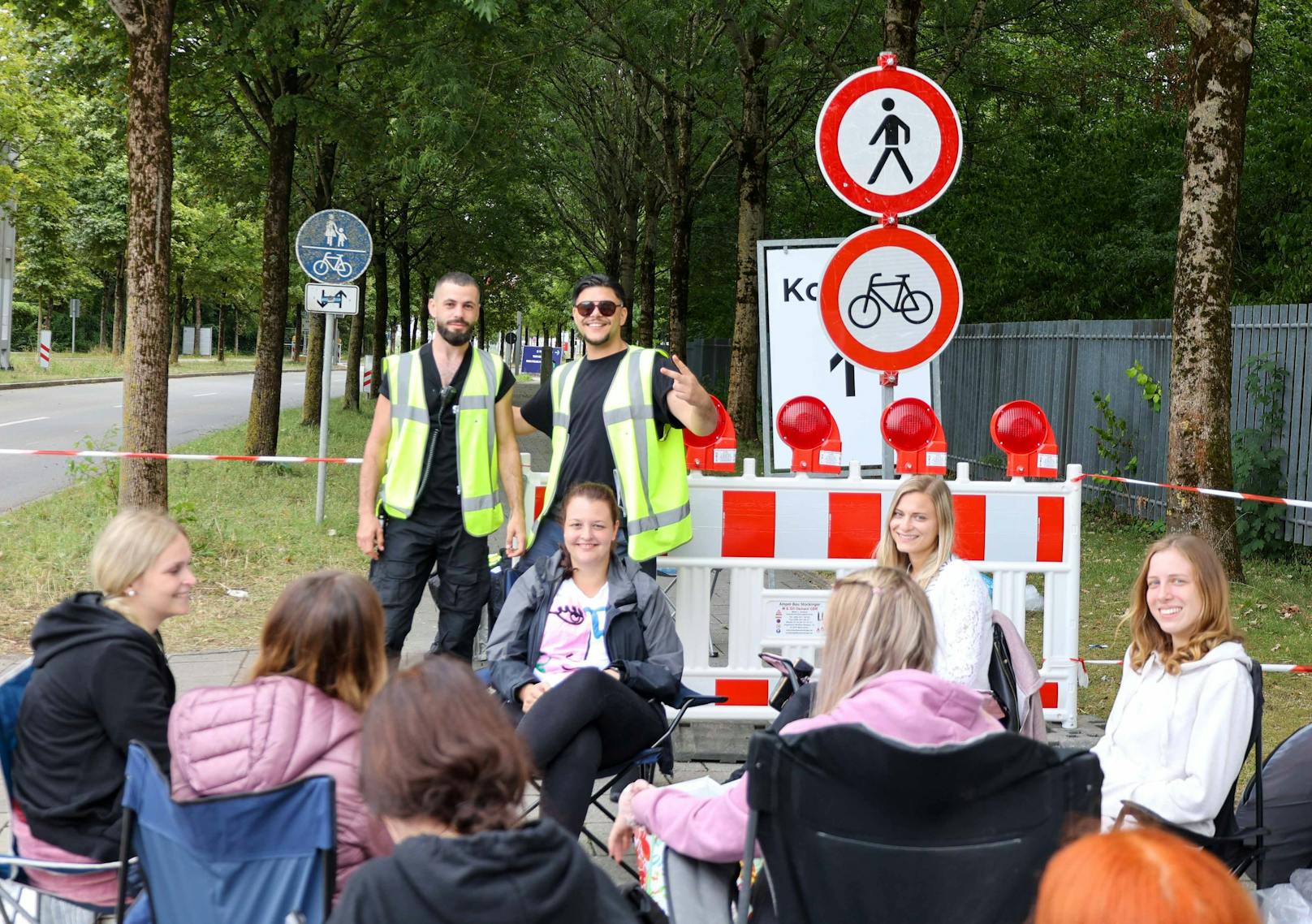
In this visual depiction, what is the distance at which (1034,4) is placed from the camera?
20469 millimetres

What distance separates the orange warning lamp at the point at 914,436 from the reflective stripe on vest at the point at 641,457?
107 centimetres

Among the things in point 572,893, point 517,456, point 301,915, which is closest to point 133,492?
point 517,456

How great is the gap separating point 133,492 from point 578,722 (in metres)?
6.19

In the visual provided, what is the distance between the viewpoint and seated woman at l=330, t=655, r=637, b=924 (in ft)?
7.48

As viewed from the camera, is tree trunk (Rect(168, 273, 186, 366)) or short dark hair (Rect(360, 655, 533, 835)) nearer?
short dark hair (Rect(360, 655, 533, 835))

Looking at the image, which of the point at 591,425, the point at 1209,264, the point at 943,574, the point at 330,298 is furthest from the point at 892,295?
the point at 330,298

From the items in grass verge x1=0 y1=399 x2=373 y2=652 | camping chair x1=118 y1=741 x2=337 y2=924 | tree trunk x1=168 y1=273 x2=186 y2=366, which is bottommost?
grass verge x1=0 y1=399 x2=373 y2=652

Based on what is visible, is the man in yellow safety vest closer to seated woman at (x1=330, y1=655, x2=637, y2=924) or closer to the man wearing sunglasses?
the man wearing sunglasses

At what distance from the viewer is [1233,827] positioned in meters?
3.90

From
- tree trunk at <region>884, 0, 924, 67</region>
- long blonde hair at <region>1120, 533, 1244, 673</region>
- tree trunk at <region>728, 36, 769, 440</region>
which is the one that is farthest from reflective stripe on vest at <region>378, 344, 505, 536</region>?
tree trunk at <region>728, 36, 769, 440</region>

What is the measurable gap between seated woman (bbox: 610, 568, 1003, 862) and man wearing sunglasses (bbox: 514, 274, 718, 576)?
2515mm

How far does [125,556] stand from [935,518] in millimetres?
2748

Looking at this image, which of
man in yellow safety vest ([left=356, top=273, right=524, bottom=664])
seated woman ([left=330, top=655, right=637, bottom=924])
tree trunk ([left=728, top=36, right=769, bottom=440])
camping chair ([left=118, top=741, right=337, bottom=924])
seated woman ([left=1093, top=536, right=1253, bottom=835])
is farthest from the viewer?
tree trunk ([left=728, top=36, right=769, bottom=440])

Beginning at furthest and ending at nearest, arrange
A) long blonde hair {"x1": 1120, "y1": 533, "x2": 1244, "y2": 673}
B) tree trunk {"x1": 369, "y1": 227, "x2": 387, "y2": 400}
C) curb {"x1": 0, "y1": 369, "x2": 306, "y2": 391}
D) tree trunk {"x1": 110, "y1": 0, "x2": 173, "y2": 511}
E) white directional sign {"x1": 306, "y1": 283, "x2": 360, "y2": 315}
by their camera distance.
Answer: curb {"x1": 0, "y1": 369, "x2": 306, "y2": 391} → tree trunk {"x1": 369, "y1": 227, "x2": 387, "y2": 400} → white directional sign {"x1": 306, "y1": 283, "x2": 360, "y2": 315} → tree trunk {"x1": 110, "y1": 0, "x2": 173, "y2": 511} → long blonde hair {"x1": 1120, "y1": 533, "x2": 1244, "y2": 673}
